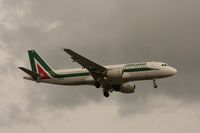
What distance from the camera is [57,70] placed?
114 m

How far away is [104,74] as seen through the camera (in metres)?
109

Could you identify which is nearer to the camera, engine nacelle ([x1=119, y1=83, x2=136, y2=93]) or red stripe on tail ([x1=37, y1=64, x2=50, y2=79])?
red stripe on tail ([x1=37, y1=64, x2=50, y2=79])

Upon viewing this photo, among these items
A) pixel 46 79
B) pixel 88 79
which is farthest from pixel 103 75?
pixel 46 79

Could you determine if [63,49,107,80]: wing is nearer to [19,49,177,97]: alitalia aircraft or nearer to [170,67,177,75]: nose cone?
[19,49,177,97]: alitalia aircraft

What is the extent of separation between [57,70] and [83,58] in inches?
340

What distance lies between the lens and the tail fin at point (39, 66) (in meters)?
115

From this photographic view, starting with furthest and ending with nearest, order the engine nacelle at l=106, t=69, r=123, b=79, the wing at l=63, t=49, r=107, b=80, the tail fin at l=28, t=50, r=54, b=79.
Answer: the tail fin at l=28, t=50, r=54, b=79 < the wing at l=63, t=49, r=107, b=80 < the engine nacelle at l=106, t=69, r=123, b=79

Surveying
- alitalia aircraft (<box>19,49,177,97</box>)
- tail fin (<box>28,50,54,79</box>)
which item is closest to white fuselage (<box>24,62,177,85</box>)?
alitalia aircraft (<box>19,49,177,97</box>)

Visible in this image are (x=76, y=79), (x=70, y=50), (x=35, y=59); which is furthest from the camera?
(x=35, y=59)

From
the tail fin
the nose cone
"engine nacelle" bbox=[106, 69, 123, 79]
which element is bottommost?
"engine nacelle" bbox=[106, 69, 123, 79]

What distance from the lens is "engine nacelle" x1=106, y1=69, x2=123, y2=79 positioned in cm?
10681

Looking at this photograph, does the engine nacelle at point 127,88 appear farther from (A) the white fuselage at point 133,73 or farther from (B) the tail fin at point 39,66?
(B) the tail fin at point 39,66

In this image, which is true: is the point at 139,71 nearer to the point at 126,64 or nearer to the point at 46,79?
the point at 126,64

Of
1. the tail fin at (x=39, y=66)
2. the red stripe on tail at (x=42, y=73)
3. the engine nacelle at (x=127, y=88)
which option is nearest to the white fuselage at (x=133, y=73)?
the red stripe on tail at (x=42, y=73)
